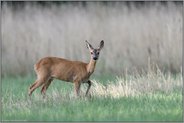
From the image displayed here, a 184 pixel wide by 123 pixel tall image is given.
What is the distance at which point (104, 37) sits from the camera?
17797 mm

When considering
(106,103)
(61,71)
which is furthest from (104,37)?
(106,103)

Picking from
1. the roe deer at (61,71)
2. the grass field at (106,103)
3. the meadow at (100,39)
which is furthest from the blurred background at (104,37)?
the roe deer at (61,71)

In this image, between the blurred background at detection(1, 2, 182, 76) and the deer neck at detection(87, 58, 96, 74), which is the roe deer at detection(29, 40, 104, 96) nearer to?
the deer neck at detection(87, 58, 96, 74)

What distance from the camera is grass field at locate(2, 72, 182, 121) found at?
34.9ft

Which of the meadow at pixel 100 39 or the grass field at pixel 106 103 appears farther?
the meadow at pixel 100 39

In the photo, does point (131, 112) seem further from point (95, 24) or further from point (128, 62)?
point (95, 24)

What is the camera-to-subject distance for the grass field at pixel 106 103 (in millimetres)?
10648

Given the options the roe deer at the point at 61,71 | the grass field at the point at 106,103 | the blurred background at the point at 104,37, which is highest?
the blurred background at the point at 104,37

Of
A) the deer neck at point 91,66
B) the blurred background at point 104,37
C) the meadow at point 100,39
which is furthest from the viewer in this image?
the blurred background at point 104,37

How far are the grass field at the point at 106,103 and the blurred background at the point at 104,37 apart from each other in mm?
3192

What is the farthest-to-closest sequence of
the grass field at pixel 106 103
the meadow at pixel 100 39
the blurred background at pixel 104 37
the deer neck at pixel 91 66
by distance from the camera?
the blurred background at pixel 104 37, the meadow at pixel 100 39, the deer neck at pixel 91 66, the grass field at pixel 106 103

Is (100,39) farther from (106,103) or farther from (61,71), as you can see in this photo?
(106,103)

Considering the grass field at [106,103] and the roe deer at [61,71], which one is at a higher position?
the roe deer at [61,71]

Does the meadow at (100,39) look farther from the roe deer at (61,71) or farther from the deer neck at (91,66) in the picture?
the deer neck at (91,66)
